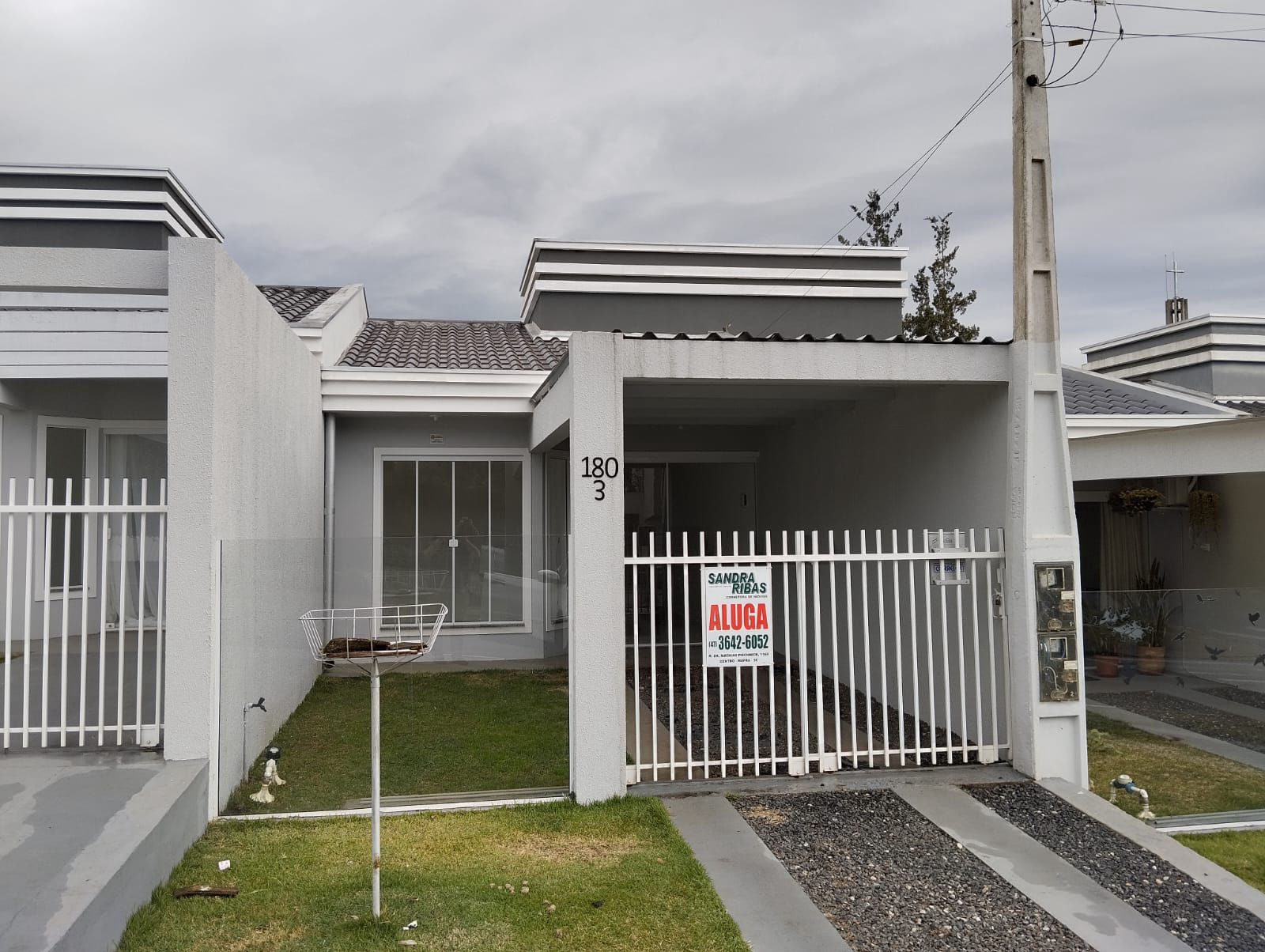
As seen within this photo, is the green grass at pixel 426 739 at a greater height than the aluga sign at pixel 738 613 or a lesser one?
lesser

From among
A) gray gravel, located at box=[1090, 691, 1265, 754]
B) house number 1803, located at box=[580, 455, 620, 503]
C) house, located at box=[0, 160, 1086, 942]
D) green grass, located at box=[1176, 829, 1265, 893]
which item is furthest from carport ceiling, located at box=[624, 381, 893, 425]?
green grass, located at box=[1176, 829, 1265, 893]

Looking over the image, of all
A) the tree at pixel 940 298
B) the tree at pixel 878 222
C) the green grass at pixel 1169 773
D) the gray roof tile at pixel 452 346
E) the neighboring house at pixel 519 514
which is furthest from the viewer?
the tree at pixel 878 222

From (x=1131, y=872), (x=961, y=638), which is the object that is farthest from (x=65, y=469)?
(x=1131, y=872)

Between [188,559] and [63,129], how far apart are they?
15705 millimetres

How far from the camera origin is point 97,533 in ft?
31.9

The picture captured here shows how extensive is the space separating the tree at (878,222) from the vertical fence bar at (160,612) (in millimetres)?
20995

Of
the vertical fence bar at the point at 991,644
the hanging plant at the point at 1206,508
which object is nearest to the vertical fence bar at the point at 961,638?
the vertical fence bar at the point at 991,644

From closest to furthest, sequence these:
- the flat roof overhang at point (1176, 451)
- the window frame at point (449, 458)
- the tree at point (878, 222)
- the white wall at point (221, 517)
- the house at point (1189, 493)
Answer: the white wall at point (221, 517), the house at point (1189, 493), the flat roof overhang at point (1176, 451), the window frame at point (449, 458), the tree at point (878, 222)

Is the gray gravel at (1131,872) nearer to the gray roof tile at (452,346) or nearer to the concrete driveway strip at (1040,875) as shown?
the concrete driveway strip at (1040,875)

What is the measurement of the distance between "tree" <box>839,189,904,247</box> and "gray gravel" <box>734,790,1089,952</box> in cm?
2033

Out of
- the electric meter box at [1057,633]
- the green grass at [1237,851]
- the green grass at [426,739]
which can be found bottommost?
the green grass at [1237,851]

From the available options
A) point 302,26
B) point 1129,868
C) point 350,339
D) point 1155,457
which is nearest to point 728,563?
point 1129,868

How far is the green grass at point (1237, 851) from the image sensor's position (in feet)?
15.7

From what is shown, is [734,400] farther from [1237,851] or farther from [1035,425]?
[1237,851]
